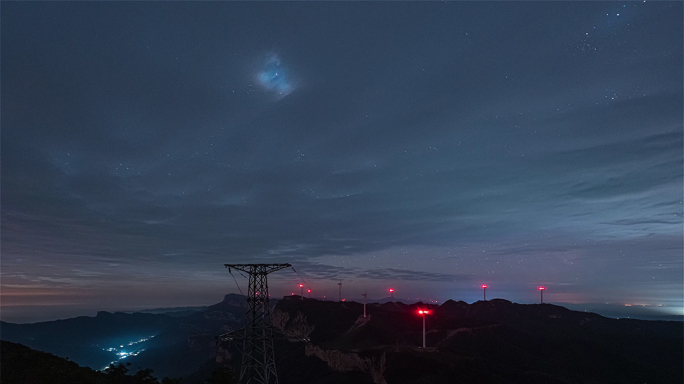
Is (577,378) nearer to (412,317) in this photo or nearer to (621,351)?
(621,351)

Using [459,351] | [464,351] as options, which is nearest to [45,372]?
[459,351]

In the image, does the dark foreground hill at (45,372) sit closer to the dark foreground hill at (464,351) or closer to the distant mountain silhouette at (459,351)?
the distant mountain silhouette at (459,351)

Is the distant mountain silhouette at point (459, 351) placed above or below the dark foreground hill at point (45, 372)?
below

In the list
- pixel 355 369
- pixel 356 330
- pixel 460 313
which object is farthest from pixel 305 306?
pixel 460 313

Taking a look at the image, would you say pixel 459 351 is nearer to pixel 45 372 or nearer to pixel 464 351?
pixel 464 351

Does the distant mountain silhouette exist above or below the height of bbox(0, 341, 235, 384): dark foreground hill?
below

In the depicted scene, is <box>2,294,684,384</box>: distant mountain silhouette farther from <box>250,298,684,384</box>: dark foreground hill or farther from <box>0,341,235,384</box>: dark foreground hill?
<box>0,341,235,384</box>: dark foreground hill

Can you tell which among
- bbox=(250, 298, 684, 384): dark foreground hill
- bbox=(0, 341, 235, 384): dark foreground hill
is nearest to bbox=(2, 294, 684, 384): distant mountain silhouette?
bbox=(250, 298, 684, 384): dark foreground hill

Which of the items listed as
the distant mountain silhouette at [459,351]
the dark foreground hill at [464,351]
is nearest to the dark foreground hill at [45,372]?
the distant mountain silhouette at [459,351]
